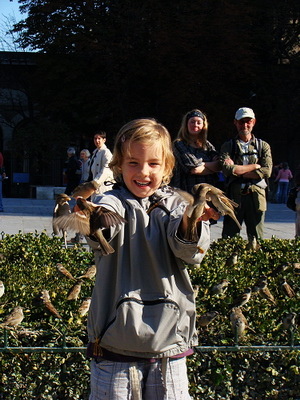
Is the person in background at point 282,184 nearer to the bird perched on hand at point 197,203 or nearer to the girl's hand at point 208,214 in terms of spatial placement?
the bird perched on hand at point 197,203

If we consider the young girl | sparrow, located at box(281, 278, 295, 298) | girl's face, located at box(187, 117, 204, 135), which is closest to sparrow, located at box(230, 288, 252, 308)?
sparrow, located at box(281, 278, 295, 298)

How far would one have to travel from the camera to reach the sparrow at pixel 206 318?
14.8ft

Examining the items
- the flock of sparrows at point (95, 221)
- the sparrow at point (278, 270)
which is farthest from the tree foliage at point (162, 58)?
the flock of sparrows at point (95, 221)

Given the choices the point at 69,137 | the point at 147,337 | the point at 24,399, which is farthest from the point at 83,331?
the point at 69,137

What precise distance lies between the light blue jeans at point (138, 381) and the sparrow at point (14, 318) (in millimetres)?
1426

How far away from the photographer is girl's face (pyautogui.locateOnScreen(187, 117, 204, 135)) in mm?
7781

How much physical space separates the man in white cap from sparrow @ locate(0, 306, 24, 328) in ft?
14.1

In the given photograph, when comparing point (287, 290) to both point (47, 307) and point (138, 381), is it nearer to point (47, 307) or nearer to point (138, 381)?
point (47, 307)

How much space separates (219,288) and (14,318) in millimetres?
1671

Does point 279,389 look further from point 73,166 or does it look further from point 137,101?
point 137,101

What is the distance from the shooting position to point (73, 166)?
59.5 ft

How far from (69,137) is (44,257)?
24936 millimetres

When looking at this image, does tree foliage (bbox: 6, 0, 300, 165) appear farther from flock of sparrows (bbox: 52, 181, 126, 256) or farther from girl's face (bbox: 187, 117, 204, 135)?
flock of sparrows (bbox: 52, 181, 126, 256)

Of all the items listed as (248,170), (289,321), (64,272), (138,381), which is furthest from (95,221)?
(248,170)
